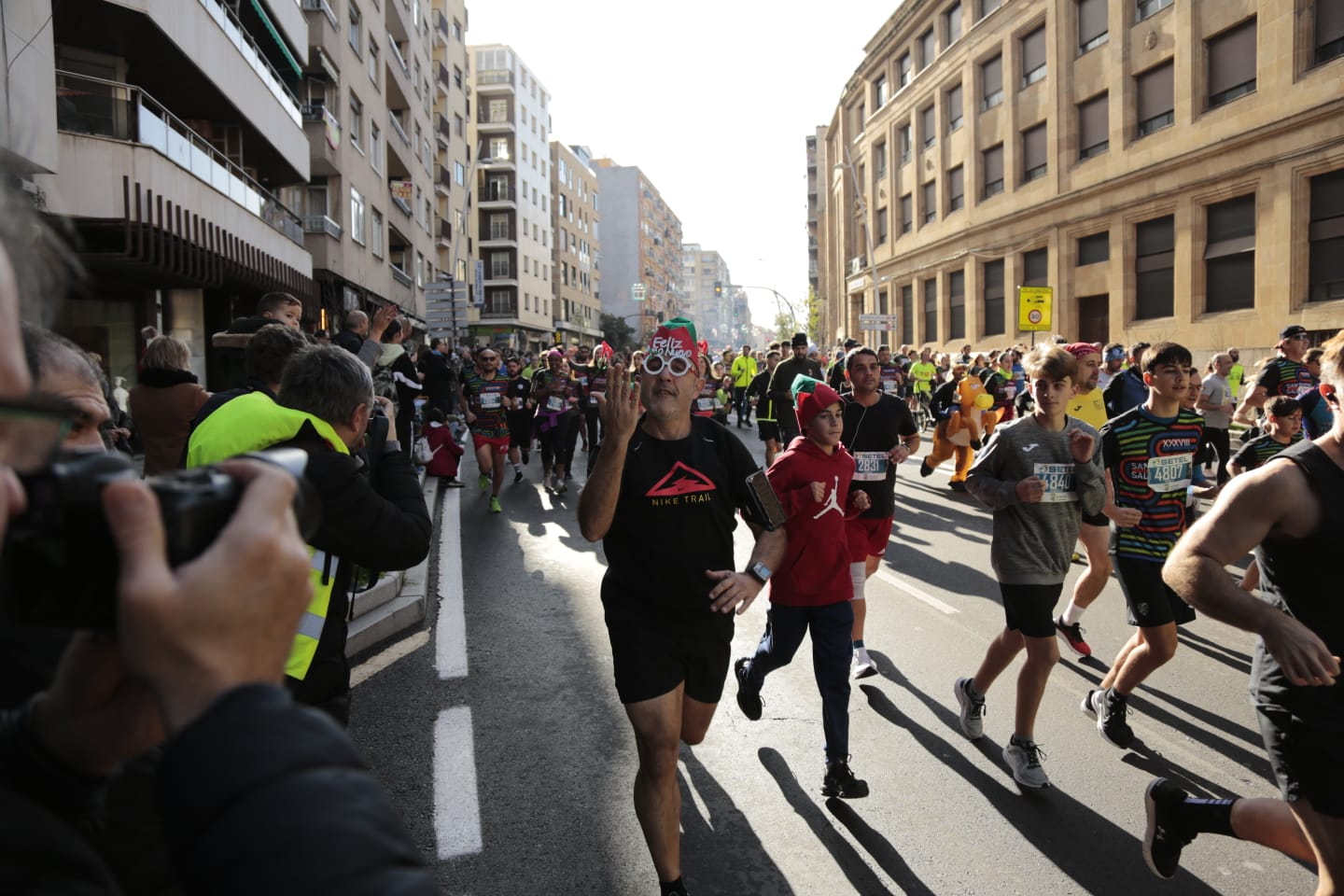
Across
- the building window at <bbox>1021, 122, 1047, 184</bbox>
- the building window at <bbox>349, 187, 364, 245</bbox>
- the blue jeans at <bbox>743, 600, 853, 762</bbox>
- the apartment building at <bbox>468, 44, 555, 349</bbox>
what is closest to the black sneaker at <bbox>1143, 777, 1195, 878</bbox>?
the blue jeans at <bbox>743, 600, 853, 762</bbox>

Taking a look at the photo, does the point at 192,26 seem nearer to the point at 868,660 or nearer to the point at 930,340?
the point at 868,660

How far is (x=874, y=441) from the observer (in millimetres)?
6312

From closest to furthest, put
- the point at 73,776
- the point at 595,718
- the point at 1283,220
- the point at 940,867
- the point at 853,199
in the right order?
the point at 73,776 → the point at 940,867 → the point at 595,718 → the point at 1283,220 → the point at 853,199

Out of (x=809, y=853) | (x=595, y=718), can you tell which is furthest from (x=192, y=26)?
(x=809, y=853)

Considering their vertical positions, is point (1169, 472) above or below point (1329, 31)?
below

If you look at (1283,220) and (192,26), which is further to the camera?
(1283,220)

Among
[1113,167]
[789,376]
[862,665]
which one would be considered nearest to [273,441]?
[862,665]

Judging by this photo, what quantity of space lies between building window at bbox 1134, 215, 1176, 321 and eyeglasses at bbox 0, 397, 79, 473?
2886 centimetres

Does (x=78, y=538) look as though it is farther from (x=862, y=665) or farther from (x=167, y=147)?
(x=167, y=147)

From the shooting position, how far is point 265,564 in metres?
0.79

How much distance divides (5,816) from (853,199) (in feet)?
176

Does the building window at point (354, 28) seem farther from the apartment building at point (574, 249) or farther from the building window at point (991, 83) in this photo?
the apartment building at point (574, 249)

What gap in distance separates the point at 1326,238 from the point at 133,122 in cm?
2440

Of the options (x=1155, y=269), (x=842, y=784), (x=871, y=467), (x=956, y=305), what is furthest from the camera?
(x=956, y=305)
